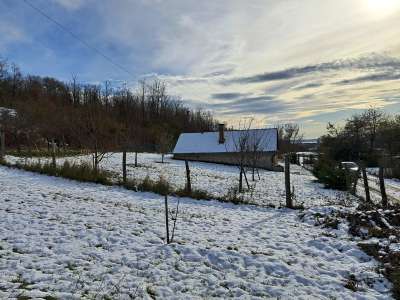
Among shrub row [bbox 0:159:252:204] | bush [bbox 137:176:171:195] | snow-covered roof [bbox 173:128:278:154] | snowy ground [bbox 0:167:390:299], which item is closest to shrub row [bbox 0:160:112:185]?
shrub row [bbox 0:159:252:204]

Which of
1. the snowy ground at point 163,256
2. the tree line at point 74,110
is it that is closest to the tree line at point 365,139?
the tree line at point 74,110

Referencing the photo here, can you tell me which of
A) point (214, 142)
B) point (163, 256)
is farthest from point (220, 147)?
point (163, 256)

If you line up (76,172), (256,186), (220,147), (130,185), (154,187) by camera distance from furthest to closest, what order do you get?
(220,147) → (256,186) → (76,172) → (130,185) → (154,187)

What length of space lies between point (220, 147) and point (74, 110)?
1631 cm

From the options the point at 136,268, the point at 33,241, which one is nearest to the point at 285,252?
the point at 136,268

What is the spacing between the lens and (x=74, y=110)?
33.7 metres

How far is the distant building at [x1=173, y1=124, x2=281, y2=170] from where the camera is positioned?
1500 inches

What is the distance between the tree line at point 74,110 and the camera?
108 feet

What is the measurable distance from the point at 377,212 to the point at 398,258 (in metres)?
3.18

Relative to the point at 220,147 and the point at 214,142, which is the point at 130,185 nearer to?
the point at 220,147

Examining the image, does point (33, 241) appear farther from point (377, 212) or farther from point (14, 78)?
point (14, 78)

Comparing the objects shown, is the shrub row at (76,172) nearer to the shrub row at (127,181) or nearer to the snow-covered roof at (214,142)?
the shrub row at (127,181)

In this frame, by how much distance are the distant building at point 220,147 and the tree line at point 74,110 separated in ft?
7.69

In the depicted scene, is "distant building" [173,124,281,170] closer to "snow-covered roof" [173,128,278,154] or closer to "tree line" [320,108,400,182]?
"snow-covered roof" [173,128,278,154]
